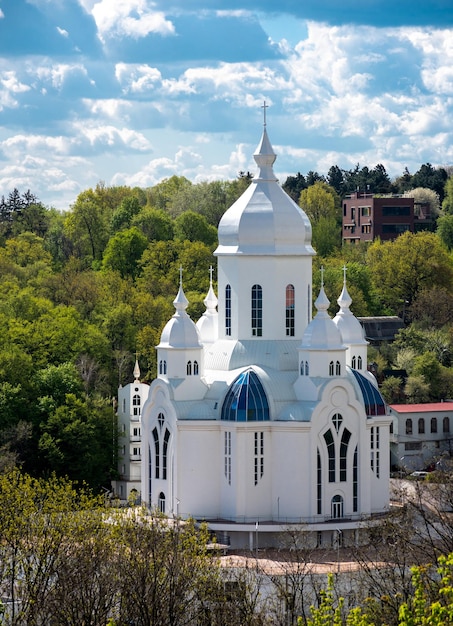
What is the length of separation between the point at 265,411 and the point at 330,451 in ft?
8.92

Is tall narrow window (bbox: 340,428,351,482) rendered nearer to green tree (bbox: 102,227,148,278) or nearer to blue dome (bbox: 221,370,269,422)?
blue dome (bbox: 221,370,269,422)

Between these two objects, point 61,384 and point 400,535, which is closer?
point 400,535

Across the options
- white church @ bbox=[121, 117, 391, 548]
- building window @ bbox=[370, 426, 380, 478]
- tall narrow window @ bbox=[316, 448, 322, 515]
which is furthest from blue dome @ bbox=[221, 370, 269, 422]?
building window @ bbox=[370, 426, 380, 478]

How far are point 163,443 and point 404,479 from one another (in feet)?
46.9

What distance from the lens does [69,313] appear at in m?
91.7

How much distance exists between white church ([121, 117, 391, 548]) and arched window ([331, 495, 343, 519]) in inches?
1.4

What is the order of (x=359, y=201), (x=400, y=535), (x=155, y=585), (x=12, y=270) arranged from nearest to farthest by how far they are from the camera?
(x=155, y=585) → (x=400, y=535) → (x=12, y=270) → (x=359, y=201)

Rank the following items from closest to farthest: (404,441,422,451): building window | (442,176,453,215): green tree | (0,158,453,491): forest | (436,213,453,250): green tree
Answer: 1. (0,158,453,491): forest
2. (404,441,422,451): building window
3. (436,213,453,250): green tree
4. (442,176,453,215): green tree

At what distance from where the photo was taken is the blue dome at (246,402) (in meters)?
66.6

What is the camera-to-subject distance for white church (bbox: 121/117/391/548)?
66.4 m

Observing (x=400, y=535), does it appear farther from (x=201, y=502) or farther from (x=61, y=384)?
(x=61, y=384)

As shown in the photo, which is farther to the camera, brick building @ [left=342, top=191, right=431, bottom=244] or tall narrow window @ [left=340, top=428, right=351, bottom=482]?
brick building @ [left=342, top=191, right=431, bottom=244]

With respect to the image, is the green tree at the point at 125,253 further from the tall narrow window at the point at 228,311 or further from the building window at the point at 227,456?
the building window at the point at 227,456

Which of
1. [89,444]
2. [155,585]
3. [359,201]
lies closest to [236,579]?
[155,585]
